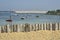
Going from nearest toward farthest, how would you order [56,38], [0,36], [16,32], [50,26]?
[56,38], [0,36], [16,32], [50,26]

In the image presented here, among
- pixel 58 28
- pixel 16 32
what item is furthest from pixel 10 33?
pixel 58 28

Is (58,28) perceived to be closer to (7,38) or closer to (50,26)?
(50,26)

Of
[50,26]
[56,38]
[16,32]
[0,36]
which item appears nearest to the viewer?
[56,38]

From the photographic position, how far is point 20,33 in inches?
569

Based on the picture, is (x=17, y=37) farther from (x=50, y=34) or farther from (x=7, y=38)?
(x=50, y=34)

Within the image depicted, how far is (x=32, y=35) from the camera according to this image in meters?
14.0

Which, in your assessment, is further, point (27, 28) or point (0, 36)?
point (27, 28)

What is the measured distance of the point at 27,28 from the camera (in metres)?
15.3

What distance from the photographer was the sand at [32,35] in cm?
1334

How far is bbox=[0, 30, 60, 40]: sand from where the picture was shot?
43.8 ft

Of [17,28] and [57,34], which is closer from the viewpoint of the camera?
[57,34]

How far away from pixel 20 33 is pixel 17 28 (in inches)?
27.5

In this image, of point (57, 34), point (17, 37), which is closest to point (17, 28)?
point (17, 37)

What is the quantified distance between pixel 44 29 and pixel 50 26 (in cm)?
48
